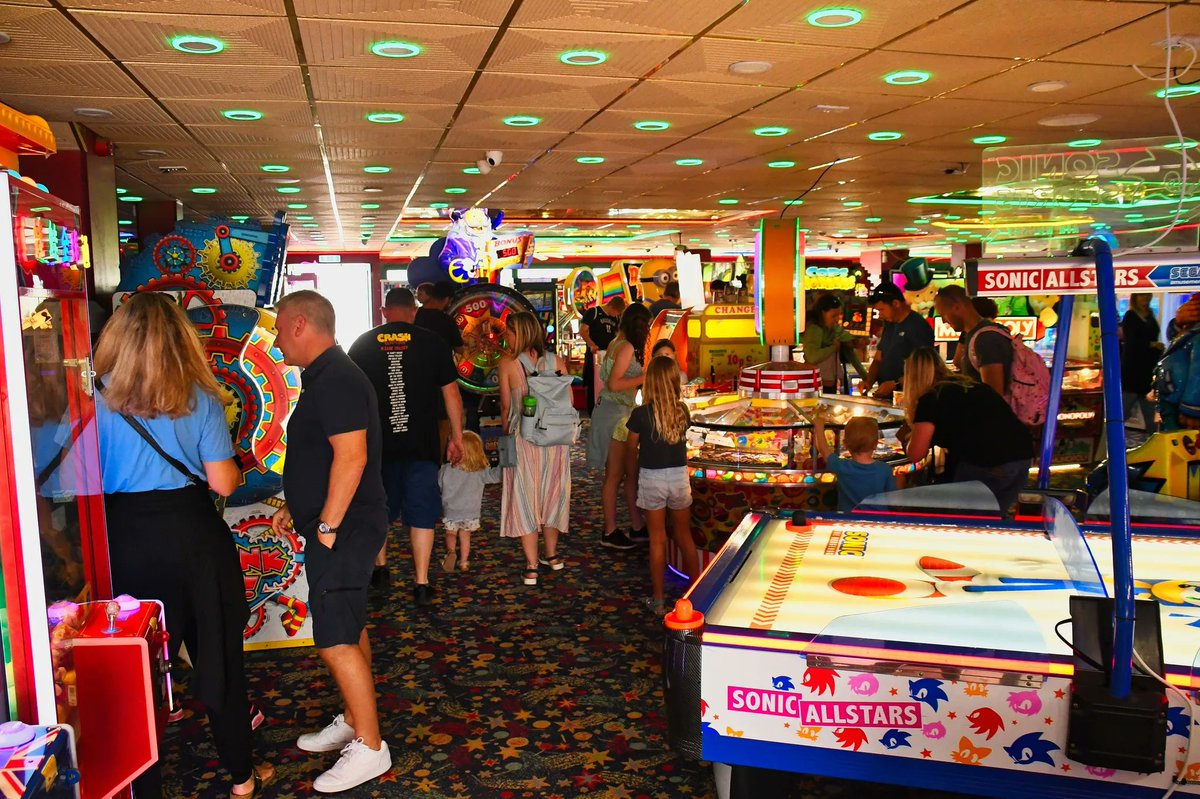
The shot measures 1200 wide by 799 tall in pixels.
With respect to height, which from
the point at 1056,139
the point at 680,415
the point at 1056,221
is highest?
the point at 1056,139

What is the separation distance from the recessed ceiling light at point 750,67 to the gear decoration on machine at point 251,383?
2479 millimetres

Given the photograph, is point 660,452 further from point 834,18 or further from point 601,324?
point 601,324

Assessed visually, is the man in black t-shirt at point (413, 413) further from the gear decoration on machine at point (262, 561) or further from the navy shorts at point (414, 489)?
the gear decoration on machine at point (262, 561)

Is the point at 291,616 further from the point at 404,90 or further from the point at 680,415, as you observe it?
the point at 404,90

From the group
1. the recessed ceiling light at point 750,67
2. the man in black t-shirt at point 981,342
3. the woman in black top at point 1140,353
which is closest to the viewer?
the recessed ceiling light at point 750,67

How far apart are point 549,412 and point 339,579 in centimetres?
228

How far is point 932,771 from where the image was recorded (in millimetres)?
2070

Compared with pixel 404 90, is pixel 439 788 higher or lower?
lower

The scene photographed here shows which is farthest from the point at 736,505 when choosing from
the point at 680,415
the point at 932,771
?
the point at 932,771

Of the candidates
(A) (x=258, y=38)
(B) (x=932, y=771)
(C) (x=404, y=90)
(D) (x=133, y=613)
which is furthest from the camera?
(C) (x=404, y=90)

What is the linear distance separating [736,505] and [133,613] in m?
3.36

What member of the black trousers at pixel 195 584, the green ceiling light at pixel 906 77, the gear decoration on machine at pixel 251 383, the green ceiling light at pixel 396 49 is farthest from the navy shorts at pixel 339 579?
the green ceiling light at pixel 906 77

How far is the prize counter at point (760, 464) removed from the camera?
5039 millimetres

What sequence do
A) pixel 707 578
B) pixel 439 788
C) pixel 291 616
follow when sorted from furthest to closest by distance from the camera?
pixel 291 616
pixel 439 788
pixel 707 578
